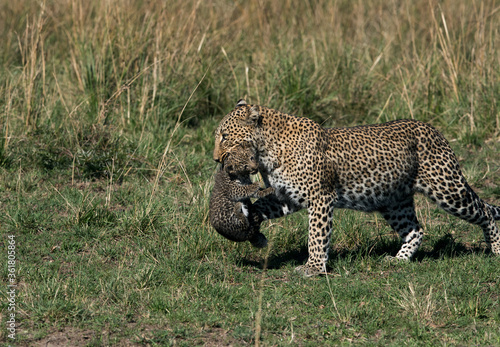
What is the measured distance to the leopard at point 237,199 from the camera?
6062 mm

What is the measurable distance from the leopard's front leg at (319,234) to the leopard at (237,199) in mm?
445

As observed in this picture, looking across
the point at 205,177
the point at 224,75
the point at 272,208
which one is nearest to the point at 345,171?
the point at 272,208

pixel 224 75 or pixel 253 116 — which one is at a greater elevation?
pixel 253 116

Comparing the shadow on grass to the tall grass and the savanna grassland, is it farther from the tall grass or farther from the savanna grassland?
the tall grass

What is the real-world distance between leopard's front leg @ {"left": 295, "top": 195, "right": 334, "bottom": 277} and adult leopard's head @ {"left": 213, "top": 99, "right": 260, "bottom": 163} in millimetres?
810

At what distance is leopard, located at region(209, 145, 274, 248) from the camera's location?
19.9 feet

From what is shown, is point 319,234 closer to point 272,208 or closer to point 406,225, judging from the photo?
point 272,208

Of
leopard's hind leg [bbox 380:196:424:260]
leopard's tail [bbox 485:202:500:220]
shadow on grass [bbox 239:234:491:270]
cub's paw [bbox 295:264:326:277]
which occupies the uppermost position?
leopard's tail [bbox 485:202:500:220]

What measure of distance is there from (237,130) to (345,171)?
109cm

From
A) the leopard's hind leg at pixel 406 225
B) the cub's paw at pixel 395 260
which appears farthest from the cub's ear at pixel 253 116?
the cub's paw at pixel 395 260

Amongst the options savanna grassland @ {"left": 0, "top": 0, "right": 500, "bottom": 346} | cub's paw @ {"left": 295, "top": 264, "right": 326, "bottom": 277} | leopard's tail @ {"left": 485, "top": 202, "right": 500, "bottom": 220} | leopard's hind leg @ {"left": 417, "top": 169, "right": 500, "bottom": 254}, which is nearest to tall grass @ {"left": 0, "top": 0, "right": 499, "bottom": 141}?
savanna grassland @ {"left": 0, "top": 0, "right": 500, "bottom": 346}

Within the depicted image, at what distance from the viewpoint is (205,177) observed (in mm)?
8414

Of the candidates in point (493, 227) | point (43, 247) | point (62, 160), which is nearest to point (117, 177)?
point (62, 160)

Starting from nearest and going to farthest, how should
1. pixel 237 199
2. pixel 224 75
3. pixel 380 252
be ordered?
pixel 237 199, pixel 380 252, pixel 224 75
